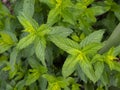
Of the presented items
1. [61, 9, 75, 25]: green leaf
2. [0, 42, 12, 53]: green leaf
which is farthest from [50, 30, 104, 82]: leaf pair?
[0, 42, 12, 53]: green leaf

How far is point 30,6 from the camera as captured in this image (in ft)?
3.92

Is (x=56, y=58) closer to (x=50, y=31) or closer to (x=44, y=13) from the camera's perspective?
(x=44, y=13)

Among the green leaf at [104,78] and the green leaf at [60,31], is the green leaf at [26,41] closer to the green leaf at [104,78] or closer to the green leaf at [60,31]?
the green leaf at [60,31]

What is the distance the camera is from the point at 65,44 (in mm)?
1059

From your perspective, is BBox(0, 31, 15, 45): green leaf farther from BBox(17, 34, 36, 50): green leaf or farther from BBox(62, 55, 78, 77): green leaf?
BBox(62, 55, 78, 77): green leaf

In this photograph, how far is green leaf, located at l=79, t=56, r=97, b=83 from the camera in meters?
1.04

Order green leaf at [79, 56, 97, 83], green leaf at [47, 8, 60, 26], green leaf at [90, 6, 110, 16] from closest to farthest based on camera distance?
1. green leaf at [79, 56, 97, 83]
2. green leaf at [47, 8, 60, 26]
3. green leaf at [90, 6, 110, 16]

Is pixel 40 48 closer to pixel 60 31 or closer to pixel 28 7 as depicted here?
pixel 60 31

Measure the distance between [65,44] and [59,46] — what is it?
0.03 meters

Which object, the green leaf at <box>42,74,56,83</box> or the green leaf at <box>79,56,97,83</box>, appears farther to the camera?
the green leaf at <box>42,74,56,83</box>

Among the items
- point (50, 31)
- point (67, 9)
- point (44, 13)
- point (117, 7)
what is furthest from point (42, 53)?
point (117, 7)

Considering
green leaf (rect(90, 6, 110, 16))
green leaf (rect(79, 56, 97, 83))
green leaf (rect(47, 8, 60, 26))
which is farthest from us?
green leaf (rect(90, 6, 110, 16))

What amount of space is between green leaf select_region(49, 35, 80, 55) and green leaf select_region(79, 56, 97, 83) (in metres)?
0.05

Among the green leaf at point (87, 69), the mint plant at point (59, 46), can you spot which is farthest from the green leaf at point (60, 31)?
the green leaf at point (87, 69)
